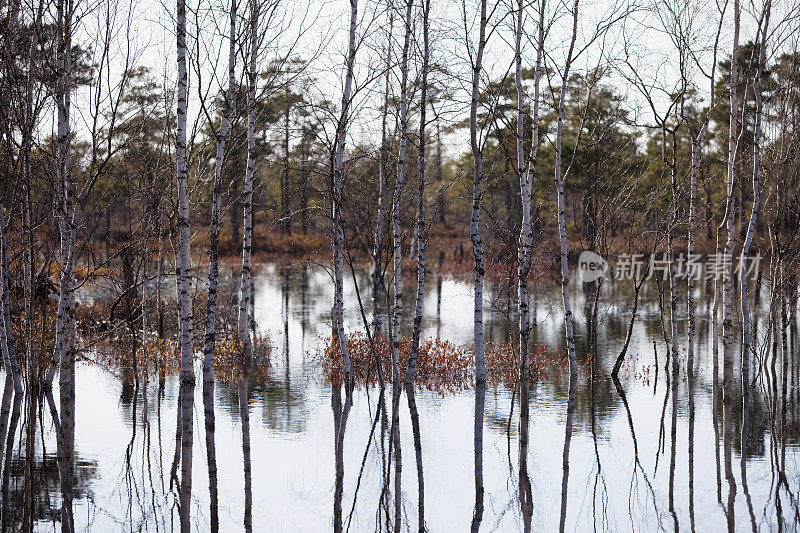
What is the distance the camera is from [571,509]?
28.0ft

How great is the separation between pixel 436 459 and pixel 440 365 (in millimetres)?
5184

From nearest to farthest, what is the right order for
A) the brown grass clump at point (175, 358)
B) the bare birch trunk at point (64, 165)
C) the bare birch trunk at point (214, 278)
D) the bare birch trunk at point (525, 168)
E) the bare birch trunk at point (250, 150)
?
the bare birch trunk at point (64, 165) < the bare birch trunk at point (214, 278) < the bare birch trunk at point (250, 150) < the bare birch trunk at point (525, 168) < the brown grass clump at point (175, 358)

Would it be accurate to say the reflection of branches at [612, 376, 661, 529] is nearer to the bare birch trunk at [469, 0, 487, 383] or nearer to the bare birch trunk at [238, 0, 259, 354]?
the bare birch trunk at [469, 0, 487, 383]

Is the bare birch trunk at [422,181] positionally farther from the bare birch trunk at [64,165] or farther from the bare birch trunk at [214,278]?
the bare birch trunk at [64,165]

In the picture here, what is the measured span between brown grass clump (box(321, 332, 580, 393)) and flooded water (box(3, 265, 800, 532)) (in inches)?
16.7

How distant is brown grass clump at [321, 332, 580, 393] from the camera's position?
14742 mm

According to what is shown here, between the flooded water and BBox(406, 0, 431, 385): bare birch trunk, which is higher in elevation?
BBox(406, 0, 431, 385): bare birch trunk

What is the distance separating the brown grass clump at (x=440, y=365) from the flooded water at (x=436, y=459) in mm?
423

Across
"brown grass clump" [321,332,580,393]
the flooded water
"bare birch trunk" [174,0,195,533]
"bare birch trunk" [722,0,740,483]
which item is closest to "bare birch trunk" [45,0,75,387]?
"bare birch trunk" [174,0,195,533]

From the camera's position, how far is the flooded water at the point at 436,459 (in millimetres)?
8305

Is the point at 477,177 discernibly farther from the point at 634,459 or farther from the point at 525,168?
the point at 634,459

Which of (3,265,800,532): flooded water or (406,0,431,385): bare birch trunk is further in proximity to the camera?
(406,0,431,385): bare birch trunk

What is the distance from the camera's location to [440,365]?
1537cm

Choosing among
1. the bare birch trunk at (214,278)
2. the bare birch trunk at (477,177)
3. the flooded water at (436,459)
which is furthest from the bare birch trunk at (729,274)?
the bare birch trunk at (214,278)
